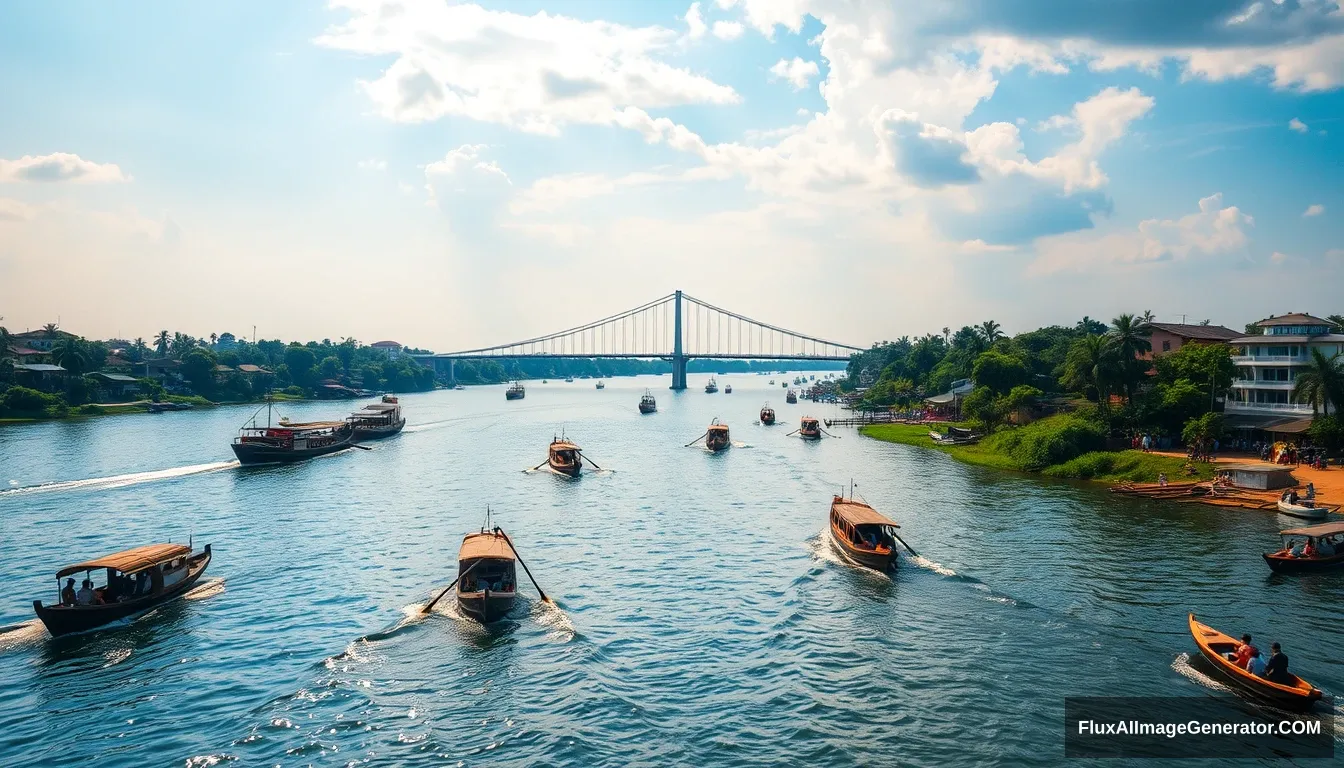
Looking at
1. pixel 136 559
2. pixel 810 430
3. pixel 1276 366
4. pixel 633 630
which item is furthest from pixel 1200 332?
pixel 136 559

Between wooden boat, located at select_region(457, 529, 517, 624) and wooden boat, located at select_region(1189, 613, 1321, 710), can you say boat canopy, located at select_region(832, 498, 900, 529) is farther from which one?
wooden boat, located at select_region(457, 529, 517, 624)

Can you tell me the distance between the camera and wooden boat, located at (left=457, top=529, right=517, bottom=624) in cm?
3064

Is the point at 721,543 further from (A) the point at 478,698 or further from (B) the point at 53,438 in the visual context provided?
(B) the point at 53,438

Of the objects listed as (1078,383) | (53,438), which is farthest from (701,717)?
(53,438)

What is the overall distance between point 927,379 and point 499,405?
90002mm

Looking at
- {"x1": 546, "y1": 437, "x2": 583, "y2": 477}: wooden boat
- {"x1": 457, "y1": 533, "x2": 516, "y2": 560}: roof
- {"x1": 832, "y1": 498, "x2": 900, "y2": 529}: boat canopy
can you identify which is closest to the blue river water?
{"x1": 832, "y1": 498, "x2": 900, "y2": 529}: boat canopy

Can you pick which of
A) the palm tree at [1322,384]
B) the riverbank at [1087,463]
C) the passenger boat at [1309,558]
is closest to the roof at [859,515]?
the passenger boat at [1309,558]

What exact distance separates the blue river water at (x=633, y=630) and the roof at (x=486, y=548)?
2.47 meters

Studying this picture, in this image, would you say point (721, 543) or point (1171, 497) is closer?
point (721, 543)

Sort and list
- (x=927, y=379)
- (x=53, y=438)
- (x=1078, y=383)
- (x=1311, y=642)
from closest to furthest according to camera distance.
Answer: (x=1311, y=642), (x=1078, y=383), (x=53, y=438), (x=927, y=379)

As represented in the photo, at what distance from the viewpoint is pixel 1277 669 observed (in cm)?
2348

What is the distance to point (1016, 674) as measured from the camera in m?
26.0

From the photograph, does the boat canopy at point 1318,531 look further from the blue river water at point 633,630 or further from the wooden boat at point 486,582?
the wooden boat at point 486,582

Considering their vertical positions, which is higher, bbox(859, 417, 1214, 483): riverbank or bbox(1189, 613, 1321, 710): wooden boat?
bbox(859, 417, 1214, 483): riverbank
